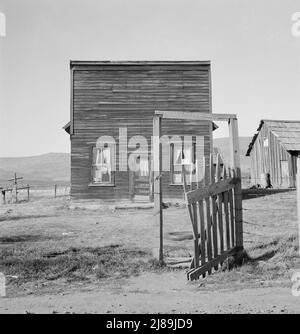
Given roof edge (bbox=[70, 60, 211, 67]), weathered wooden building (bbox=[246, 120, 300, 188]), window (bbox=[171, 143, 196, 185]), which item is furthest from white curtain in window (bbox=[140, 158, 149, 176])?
weathered wooden building (bbox=[246, 120, 300, 188])

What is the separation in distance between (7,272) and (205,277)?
11.3 feet

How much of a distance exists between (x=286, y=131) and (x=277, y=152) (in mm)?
1939

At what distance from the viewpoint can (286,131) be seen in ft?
99.0

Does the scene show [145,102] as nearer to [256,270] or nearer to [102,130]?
[102,130]

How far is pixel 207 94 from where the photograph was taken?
20.1 meters

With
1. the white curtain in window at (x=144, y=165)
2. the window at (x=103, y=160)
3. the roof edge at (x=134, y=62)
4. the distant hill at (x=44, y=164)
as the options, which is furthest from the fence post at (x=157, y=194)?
the distant hill at (x=44, y=164)

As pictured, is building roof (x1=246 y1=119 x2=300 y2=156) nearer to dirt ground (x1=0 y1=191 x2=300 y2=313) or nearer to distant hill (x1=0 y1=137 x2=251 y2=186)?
dirt ground (x1=0 y1=191 x2=300 y2=313)

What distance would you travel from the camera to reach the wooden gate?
645cm

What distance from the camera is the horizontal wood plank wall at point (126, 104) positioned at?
20047 mm

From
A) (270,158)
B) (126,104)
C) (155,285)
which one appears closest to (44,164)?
(270,158)

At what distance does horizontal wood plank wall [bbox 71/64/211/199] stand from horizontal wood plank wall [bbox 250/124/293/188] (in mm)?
11412

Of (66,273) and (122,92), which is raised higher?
(122,92)

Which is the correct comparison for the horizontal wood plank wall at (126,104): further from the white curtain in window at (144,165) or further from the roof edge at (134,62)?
the white curtain in window at (144,165)
